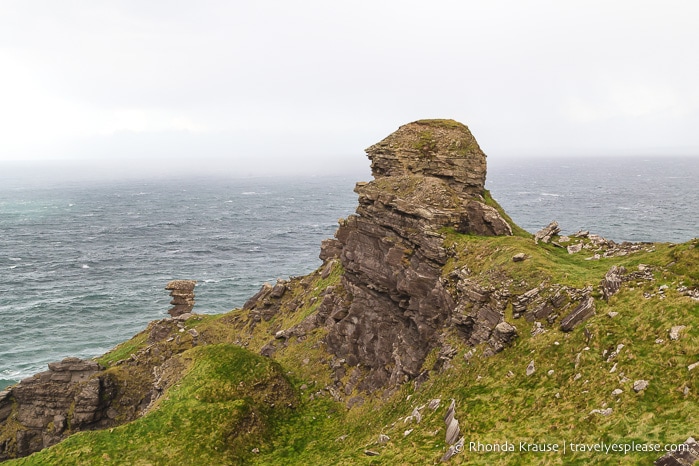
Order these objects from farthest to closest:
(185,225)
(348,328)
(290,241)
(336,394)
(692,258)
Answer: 1. (185,225)
2. (290,241)
3. (348,328)
4. (336,394)
5. (692,258)

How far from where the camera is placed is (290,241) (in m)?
145

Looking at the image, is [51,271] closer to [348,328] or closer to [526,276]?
[348,328]

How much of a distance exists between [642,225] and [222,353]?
432 ft

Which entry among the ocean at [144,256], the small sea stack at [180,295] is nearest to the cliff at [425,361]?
the small sea stack at [180,295]

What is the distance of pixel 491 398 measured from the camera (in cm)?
Result: 2367

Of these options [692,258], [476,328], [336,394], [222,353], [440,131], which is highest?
[440,131]

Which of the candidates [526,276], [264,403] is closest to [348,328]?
[264,403]

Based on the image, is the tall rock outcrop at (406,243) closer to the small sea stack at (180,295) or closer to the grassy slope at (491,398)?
the grassy slope at (491,398)

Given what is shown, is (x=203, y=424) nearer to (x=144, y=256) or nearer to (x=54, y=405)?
(x=54, y=405)

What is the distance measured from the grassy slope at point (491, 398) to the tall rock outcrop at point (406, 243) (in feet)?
7.52

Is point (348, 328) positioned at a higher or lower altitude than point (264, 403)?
higher

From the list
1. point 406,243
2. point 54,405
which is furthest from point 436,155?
point 54,405

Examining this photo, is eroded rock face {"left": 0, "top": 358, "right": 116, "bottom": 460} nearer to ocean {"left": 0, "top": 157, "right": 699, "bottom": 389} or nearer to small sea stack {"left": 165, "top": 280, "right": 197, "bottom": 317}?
small sea stack {"left": 165, "top": 280, "right": 197, "bottom": 317}

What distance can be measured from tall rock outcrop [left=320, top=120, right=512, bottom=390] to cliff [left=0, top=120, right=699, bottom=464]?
0.48 feet
